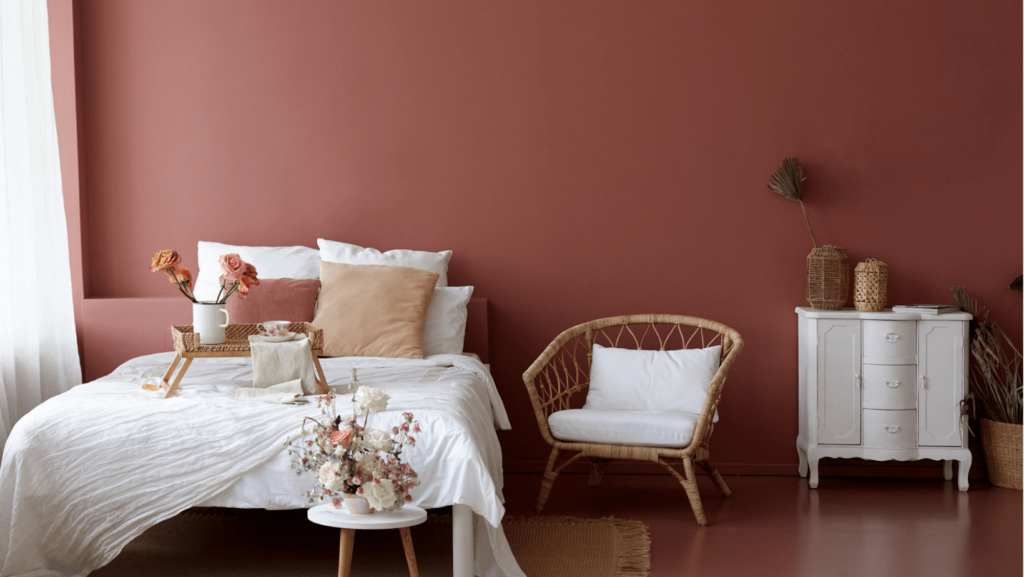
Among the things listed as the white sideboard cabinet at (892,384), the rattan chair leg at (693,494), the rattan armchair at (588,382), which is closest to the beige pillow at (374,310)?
the rattan armchair at (588,382)

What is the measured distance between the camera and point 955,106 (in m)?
4.14

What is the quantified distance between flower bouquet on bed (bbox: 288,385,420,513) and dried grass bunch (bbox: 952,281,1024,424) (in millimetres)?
2811

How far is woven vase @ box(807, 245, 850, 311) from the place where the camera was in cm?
400

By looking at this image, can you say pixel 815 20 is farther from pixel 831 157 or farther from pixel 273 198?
pixel 273 198

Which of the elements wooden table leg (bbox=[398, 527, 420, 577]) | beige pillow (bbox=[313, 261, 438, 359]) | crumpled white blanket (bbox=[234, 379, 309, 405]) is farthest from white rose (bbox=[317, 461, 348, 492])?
beige pillow (bbox=[313, 261, 438, 359])

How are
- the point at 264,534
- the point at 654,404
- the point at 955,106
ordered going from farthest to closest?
1. the point at 955,106
2. the point at 654,404
3. the point at 264,534

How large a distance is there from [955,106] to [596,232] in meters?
1.82

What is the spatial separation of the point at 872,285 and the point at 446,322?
1.97 meters

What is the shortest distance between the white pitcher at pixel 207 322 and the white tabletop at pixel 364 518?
2.69 ft

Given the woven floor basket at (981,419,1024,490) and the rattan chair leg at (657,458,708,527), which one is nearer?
the rattan chair leg at (657,458,708,527)

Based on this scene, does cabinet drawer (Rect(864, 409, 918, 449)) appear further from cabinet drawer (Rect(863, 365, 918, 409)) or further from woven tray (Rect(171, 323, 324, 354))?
woven tray (Rect(171, 323, 324, 354))

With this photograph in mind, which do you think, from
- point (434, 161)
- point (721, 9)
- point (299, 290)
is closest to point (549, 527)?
point (299, 290)

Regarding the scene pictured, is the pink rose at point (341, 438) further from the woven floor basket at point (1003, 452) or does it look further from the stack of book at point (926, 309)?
the woven floor basket at point (1003, 452)

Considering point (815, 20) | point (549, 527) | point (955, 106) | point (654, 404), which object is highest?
point (815, 20)
